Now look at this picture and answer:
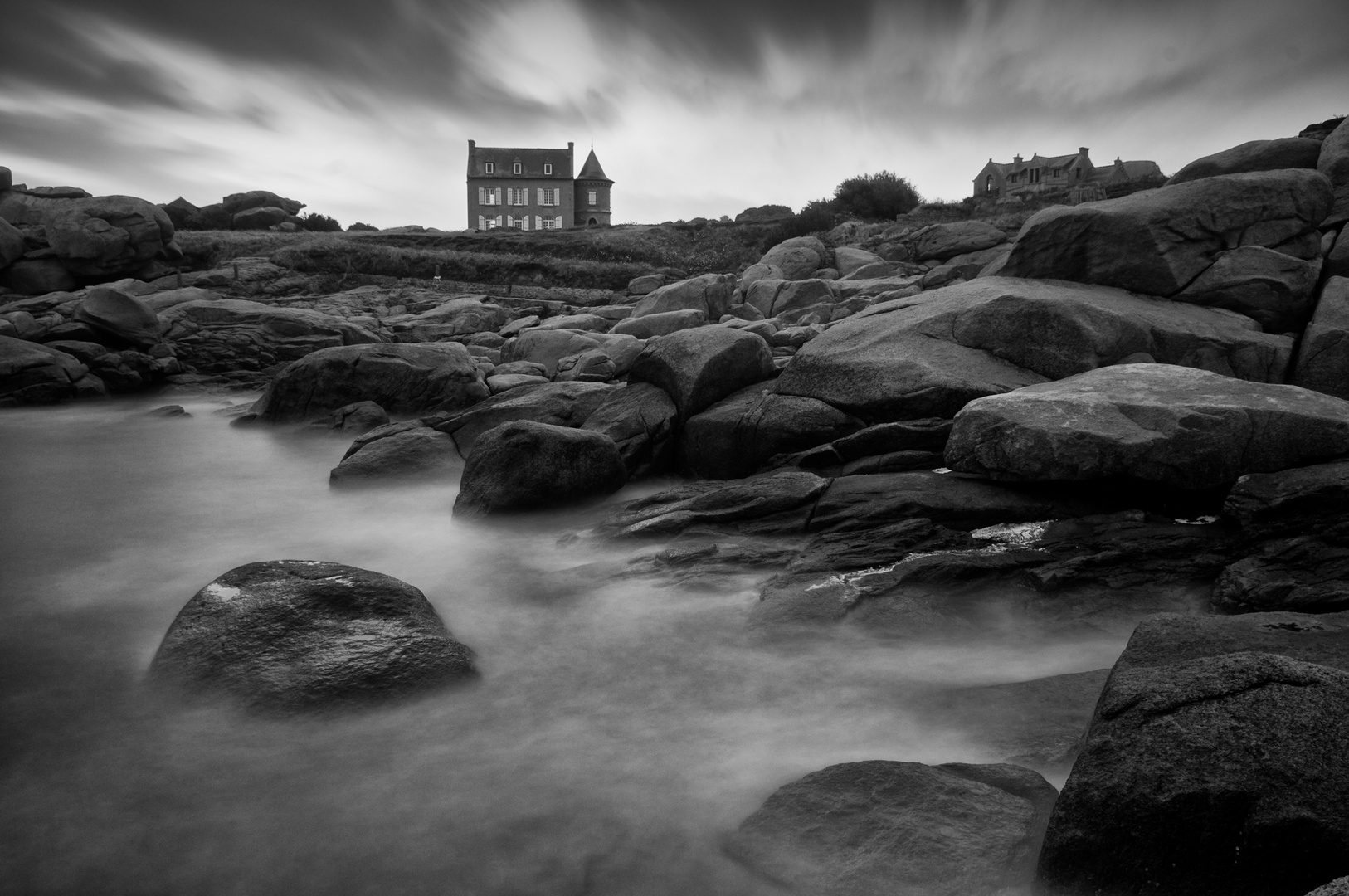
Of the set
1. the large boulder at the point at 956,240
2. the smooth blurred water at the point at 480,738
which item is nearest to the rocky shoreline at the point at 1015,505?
the smooth blurred water at the point at 480,738

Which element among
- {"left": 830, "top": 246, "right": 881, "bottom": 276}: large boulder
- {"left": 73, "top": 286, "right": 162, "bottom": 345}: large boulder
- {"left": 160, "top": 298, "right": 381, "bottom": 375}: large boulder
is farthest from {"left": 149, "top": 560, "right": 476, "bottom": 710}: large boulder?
{"left": 830, "top": 246, "right": 881, "bottom": 276}: large boulder

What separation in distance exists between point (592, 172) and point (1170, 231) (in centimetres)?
7278

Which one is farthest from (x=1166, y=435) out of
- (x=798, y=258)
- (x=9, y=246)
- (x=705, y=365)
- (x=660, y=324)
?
(x=9, y=246)

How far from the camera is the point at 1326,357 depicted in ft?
31.5

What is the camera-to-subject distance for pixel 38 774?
4770 millimetres

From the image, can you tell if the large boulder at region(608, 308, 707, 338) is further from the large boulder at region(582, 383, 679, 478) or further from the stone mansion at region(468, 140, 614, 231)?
the stone mansion at region(468, 140, 614, 231)

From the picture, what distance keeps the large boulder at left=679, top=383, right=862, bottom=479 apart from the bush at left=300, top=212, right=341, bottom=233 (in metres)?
56.2

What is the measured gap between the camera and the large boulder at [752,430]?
941cm

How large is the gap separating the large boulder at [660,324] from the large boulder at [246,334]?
7.25 meters

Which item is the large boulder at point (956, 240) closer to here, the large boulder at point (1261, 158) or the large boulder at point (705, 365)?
the large boulder at point (1261, 158)

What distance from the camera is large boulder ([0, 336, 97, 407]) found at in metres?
17.8

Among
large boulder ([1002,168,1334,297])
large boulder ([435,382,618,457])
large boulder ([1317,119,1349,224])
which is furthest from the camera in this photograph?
large boulder ([1317,119,1349,224])

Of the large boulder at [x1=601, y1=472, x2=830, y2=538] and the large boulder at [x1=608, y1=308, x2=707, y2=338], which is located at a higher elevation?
the large boulder at [x1=608, y1=308, x2=707, y2=338]

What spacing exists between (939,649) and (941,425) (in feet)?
10.1
